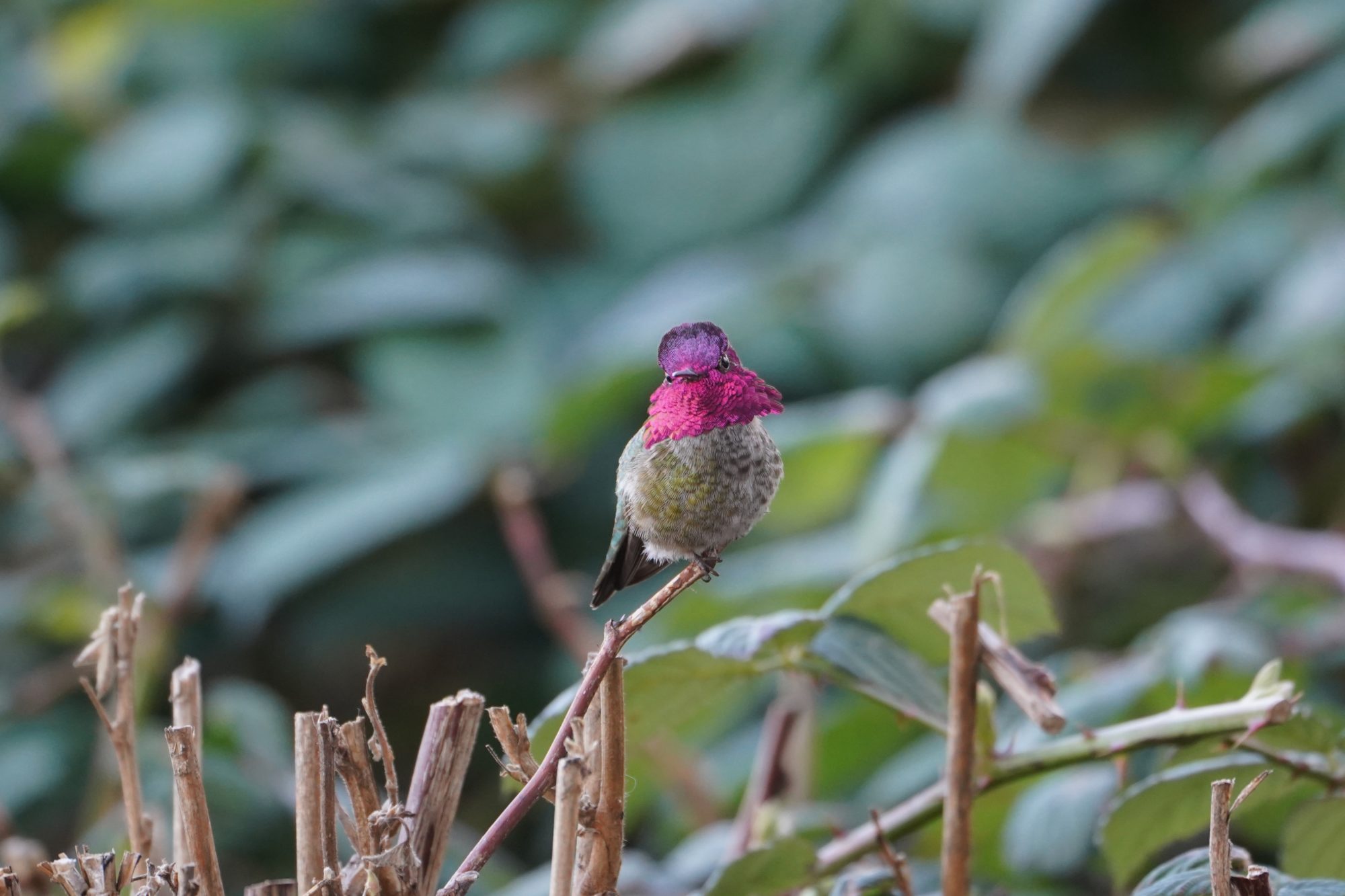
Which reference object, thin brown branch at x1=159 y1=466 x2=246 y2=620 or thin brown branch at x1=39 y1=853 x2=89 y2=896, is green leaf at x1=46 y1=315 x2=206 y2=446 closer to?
thin brown branch at x1=159 y1=466 x2=246 y2=620

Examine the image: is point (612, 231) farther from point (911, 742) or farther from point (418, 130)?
point (911, 742)

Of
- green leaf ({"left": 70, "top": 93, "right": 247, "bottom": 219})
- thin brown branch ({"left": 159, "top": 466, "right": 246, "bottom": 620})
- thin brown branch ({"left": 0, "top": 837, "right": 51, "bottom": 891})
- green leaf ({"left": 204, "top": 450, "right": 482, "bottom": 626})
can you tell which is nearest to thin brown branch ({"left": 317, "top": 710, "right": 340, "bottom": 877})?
thin brown branch ({"left": 0, "top": 837, "right": 51, "bottom": 891})

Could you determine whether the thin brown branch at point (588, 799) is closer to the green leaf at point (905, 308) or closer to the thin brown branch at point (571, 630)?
the thin brown branch at point (571, 630)

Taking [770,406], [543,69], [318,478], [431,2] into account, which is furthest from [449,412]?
[770,406]

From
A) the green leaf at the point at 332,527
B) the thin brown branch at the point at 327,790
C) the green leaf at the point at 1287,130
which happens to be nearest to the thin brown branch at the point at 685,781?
the thin brown branch at the point at 327,790

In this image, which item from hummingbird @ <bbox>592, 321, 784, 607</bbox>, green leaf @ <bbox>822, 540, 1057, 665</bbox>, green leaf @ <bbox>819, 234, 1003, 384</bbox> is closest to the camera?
hummingbird @ <bbox>592, 321, 784, 607</bbox>

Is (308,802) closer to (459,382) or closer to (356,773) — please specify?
(356,773)
